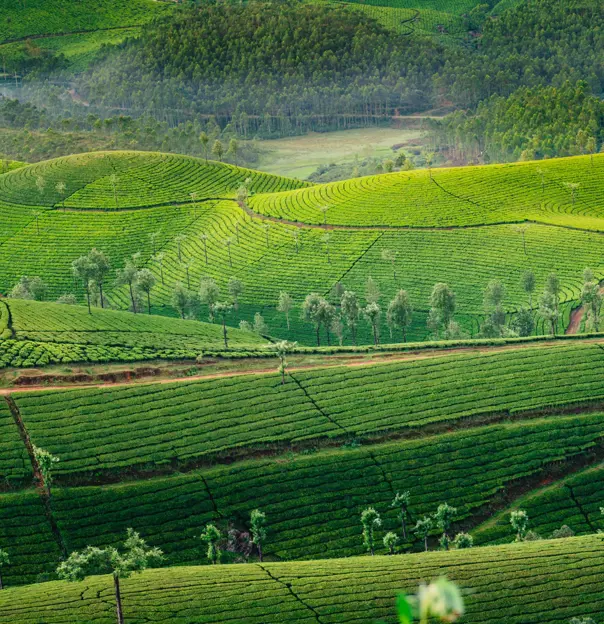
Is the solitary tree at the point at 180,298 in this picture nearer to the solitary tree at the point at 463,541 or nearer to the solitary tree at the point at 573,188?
the solitary tree at the point at 573,188

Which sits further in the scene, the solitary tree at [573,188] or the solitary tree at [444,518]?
the solitary tree at [573,188]

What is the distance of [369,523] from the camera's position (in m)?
75.1

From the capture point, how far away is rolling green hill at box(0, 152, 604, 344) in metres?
150

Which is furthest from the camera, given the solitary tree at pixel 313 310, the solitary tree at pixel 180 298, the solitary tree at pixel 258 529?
the solitary tree at pixel 180 298

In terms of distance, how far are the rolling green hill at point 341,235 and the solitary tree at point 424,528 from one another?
57696 millimetres

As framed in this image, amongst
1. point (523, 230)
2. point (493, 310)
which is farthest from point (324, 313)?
point (523, 230)

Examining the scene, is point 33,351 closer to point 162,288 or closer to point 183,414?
point 183,414

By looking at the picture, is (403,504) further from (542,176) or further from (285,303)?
(542,176)

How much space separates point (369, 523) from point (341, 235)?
321 feet

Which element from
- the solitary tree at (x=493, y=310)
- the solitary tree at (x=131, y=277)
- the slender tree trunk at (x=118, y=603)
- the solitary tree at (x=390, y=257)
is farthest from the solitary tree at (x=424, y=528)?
the solitary tree at (x=390, y=257)

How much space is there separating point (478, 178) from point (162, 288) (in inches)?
2515

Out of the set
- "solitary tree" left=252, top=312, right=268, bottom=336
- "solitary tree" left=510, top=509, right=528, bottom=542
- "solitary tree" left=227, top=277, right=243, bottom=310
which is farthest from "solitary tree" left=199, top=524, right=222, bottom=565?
"solitary tree" left=227, top=277, right=243, bottom=310

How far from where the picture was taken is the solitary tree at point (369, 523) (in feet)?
246

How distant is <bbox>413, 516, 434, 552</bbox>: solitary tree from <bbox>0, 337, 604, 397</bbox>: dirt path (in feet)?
84.1
